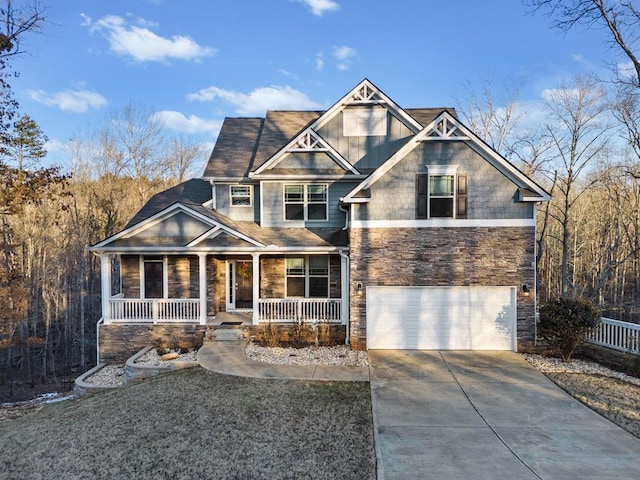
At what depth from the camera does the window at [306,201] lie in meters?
14.1

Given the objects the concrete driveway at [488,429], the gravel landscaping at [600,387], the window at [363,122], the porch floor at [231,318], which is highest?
the window at [363,122]

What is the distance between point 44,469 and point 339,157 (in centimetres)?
1166

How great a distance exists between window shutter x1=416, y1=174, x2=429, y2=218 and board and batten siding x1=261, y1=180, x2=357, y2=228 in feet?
10.8

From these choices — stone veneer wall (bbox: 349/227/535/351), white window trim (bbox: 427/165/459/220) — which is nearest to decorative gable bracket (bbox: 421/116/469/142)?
white window trim (bbox: 427/165/459/220)

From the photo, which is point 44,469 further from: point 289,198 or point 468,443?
point 289,198

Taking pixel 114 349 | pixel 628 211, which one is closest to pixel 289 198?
pixel 114 349

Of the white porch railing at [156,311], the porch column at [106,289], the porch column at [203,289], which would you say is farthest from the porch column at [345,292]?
the porch column at [106,289]

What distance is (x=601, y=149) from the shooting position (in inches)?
771

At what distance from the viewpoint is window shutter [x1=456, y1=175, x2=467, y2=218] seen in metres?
11.2

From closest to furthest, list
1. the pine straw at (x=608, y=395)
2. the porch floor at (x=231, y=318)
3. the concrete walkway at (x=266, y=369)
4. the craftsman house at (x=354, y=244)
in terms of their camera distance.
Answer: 1. the pine straw at (x=608, y=395)
2. the concrete walkway at (x=266, y=369)
3. the craftsman house at (x=354, y=244)
4. the porch floor at (x=231, y=318)

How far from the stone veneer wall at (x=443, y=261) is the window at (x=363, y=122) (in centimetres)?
503

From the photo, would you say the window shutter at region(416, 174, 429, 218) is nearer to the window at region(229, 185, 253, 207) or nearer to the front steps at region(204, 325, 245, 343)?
the window at region(229, 185, 253, 207)

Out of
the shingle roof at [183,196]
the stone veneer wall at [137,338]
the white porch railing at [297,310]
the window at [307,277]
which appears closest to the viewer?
the stone veneer wall at [137,338]

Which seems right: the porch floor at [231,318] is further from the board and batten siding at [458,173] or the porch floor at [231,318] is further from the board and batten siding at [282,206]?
the board and batten siding at [458,173]
